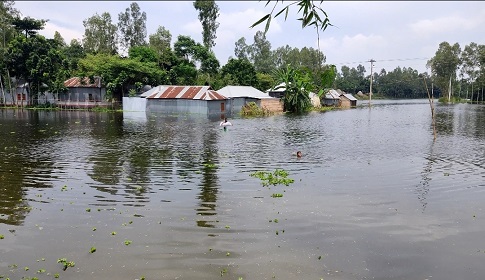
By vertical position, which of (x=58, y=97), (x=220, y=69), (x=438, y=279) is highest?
(x=220, y=69)

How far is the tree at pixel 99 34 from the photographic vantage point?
81.6m

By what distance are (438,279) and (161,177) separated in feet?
39.3

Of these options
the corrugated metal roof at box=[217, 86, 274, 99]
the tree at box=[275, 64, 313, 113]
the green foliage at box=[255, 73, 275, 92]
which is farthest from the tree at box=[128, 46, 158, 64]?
the green foliage at box=[255, 73, 275, 92]

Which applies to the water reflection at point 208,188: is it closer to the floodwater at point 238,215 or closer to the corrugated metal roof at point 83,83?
the floodwater at point 238,215

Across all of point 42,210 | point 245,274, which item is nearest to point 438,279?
point 245,274

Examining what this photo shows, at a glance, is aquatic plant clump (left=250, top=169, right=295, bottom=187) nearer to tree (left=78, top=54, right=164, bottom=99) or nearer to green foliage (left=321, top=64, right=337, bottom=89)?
green foliage (left=321, top=64, right=337, bottom=89)

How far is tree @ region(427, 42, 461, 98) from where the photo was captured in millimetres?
128875

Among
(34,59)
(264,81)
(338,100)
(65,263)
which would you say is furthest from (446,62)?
(65,263)

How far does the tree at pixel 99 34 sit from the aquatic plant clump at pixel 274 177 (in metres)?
73.7

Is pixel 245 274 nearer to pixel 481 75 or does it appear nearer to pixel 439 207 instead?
pixel 439 207

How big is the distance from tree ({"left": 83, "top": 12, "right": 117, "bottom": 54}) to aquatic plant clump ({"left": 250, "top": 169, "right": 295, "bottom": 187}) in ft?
242

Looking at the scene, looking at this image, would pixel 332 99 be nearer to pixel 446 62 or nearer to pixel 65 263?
pixel 446 62

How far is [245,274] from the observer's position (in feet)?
26.9

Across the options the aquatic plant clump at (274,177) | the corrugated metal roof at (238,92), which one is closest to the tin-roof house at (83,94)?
the corrugated metal roof at (238,92)
